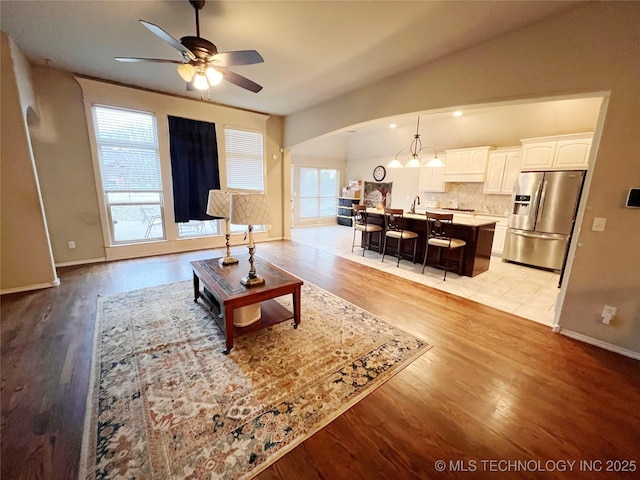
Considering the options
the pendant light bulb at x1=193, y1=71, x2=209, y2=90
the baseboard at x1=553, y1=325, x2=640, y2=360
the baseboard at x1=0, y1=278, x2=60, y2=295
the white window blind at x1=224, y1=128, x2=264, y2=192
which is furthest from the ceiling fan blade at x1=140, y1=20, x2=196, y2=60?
the baseboard at x1=553, y1=325, x2=640, y2=360

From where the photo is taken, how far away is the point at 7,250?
3.19 meters

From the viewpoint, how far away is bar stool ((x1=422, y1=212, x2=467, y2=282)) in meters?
3.91

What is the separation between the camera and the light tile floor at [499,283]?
10.4 feet

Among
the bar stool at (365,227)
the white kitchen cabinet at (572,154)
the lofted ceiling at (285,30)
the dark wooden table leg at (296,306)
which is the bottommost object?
the dark wooden table leg at (296,306)

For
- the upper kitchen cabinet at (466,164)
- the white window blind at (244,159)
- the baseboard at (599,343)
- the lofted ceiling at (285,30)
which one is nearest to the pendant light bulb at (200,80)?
the lofted ceiling at (285,30)

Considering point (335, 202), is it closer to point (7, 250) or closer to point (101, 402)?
point (7, 250)

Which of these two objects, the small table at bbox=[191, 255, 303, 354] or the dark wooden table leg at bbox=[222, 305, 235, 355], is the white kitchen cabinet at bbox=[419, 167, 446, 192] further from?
the dark wooden table leg at bbox=[222, 305, 235, 355]

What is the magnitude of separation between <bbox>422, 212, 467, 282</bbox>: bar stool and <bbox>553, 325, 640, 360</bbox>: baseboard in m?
1.51

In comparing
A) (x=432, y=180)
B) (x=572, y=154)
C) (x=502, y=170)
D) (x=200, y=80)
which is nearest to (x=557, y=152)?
(x=572, y=154)

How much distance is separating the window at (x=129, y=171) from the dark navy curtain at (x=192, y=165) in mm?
298

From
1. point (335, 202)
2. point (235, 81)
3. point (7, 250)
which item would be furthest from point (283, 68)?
point (335, 202)

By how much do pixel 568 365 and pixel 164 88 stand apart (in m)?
6.51

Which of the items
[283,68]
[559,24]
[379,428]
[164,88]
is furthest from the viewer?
[164,88]

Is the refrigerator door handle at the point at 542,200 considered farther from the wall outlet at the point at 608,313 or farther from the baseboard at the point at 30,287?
the baseboard at the point at 30,287
